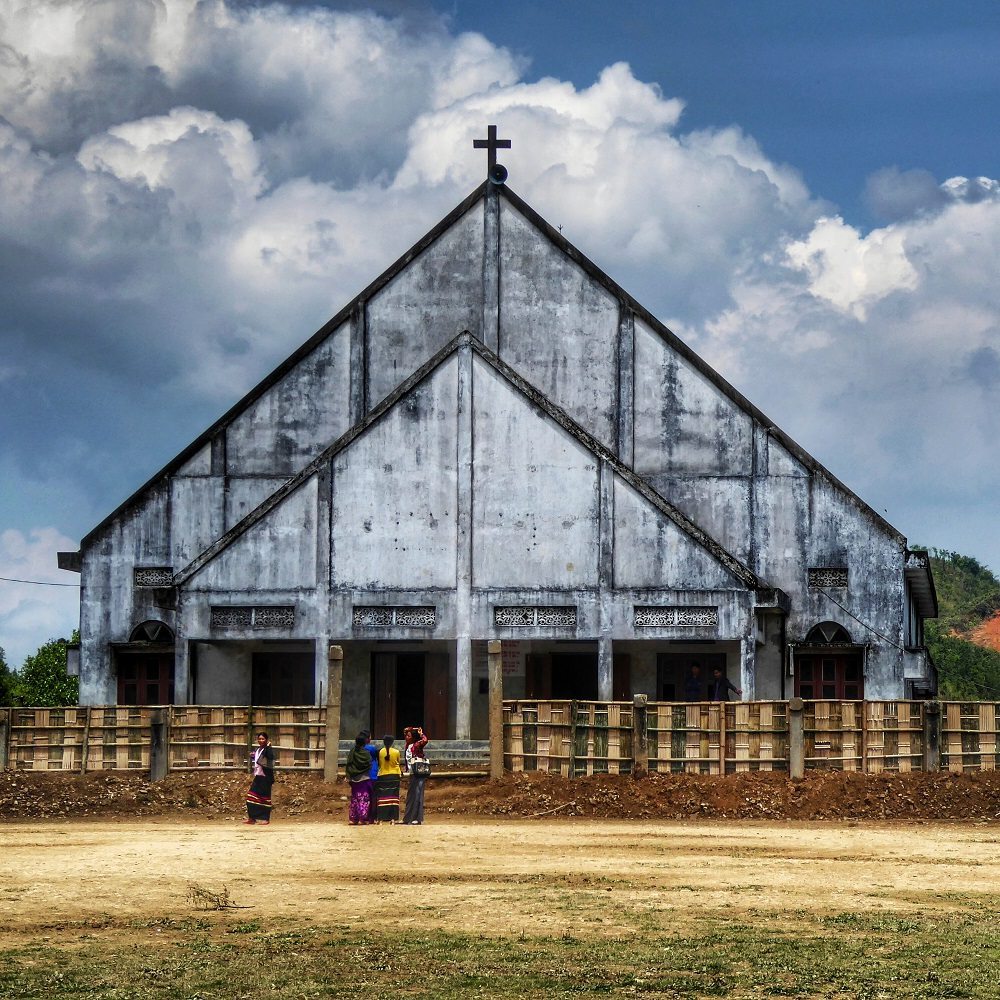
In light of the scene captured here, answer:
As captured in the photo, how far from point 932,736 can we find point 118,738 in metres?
14.7

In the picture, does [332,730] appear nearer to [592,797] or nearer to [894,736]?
[592,797]

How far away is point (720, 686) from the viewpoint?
38.9 m

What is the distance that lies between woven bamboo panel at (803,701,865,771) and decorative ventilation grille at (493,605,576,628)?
7719mm

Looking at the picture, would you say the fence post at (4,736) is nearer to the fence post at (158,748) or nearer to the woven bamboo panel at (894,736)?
the fence post at (158,748)

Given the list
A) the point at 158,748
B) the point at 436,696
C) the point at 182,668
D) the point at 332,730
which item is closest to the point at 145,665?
the point at 182,668

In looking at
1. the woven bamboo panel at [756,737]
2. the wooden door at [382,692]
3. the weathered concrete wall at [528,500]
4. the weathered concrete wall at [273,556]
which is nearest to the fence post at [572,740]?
the woven bamboo panel at [756,737]

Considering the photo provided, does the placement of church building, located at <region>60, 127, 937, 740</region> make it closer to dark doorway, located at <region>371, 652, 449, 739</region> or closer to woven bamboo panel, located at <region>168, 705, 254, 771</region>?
dark doorway, located at <region>371, 652, 449, 739</region>

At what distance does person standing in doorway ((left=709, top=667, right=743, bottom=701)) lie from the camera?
38.0m

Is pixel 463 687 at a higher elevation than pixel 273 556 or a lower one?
lower

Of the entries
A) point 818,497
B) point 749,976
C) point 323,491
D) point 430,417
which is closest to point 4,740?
point 323,491

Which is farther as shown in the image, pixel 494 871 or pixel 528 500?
pixel 528 500

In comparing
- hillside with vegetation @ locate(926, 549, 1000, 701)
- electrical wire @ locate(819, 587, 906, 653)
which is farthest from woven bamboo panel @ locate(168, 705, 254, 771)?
hillside with vegetation @ locate(926, 549, 1000, 701)

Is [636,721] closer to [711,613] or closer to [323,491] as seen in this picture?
[711,613]

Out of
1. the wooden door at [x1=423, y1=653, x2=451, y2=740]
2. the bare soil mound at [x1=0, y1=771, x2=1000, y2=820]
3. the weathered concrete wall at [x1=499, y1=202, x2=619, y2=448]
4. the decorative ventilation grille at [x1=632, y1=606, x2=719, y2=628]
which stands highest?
the weathered concrete wall at [x1=499, y1=202, x2=619, y2=448]
